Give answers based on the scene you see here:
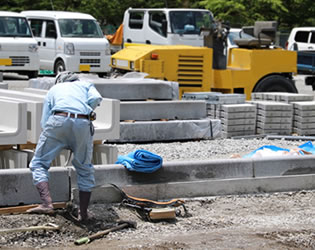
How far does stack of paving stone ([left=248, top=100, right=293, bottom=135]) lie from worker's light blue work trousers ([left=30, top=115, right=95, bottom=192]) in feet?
24.8

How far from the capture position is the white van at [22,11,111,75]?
81.3 ft

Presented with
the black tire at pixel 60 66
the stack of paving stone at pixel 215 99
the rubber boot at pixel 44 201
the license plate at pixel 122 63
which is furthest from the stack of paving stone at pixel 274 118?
the black tire at pixel 60 66

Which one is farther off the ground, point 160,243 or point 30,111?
point 30,111

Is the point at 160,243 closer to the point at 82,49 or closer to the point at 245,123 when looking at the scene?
the point at 245,123

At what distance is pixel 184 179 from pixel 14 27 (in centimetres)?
1723

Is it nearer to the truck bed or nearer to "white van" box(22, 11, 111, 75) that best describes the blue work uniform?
"white van" box(22, 11, 111, 75)

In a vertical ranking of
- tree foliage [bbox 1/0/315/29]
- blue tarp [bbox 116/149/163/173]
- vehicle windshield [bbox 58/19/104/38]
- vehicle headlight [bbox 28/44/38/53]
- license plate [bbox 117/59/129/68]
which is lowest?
blue tarp [bbox 116/149/163/173]

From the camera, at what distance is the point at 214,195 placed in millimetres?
8828

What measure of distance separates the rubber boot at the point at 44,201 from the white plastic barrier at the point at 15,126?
123 centimetres

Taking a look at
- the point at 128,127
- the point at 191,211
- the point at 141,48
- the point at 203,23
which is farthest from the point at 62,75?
the point at 203,23

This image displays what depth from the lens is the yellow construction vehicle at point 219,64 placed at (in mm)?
16656

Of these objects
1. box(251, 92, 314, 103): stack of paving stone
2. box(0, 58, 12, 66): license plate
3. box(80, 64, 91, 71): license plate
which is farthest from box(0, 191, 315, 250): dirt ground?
box(80, 64, 91, 71): license plate

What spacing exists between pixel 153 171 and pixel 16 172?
63.1 inches

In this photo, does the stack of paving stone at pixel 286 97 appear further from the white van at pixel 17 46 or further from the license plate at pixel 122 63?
the white van at pixel 17 46
